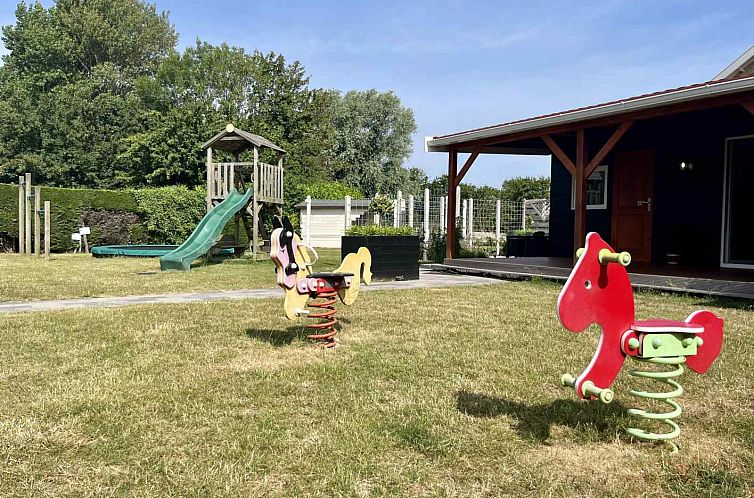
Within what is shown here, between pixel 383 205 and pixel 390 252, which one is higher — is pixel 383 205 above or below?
above

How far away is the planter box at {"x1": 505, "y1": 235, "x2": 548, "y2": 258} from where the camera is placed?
14516 mm

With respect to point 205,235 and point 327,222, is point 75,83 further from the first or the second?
point 205,235

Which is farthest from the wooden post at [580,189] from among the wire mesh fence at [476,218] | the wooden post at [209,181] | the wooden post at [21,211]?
the wooden post at [21,211]

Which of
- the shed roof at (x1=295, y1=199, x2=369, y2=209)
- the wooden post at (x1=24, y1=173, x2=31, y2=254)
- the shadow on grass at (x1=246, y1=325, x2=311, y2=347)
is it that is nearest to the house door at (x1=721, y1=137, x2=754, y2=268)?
the shadow on grass at (x1=246, y1=325, x2=311, y2=347)

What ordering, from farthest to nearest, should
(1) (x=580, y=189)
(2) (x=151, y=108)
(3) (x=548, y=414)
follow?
(2) (x=151, y=108), (1) (x=580, y=189), (3) (x=548, y=414)

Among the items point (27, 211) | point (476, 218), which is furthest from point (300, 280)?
point (476, 218)

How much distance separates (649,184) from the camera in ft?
36.2

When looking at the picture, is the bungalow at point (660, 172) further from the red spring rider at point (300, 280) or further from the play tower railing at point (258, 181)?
the red spring rider at point (300, 280)

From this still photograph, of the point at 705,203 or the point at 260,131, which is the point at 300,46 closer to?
the point at 260,131

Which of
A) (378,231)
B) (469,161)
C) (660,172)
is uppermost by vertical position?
(469,161)

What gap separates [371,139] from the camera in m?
46.5

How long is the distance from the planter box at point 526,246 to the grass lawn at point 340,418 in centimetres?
899

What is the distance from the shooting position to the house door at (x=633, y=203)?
36.3 ft

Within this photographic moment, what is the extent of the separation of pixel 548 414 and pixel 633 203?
9.11m
